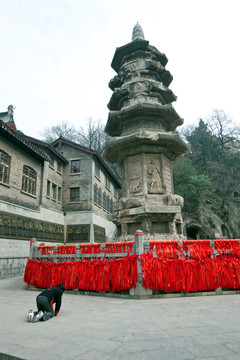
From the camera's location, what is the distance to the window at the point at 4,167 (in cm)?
1457

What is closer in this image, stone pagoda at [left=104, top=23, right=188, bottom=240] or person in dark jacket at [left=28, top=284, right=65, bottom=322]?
person in dark jacket at [left=28, top=284, right=65, bottom=322]

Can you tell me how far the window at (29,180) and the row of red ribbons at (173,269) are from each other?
11.2 m

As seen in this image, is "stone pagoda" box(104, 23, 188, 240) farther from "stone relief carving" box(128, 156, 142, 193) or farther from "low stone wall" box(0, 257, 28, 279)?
"low stone wall" box(0, 257, 28, 279)

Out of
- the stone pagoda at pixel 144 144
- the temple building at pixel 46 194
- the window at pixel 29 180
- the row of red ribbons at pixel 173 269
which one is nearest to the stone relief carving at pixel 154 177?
the stone pagoda at pixel 144 144

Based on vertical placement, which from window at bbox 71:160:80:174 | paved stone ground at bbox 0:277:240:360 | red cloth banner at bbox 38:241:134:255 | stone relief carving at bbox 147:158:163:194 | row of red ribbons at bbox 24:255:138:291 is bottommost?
paved stone ground at bbox 0:277:240:360

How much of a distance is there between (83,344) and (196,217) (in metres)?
27.4

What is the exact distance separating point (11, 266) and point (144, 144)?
33.1 feet

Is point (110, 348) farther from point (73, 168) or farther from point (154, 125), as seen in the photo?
point (73, 168)

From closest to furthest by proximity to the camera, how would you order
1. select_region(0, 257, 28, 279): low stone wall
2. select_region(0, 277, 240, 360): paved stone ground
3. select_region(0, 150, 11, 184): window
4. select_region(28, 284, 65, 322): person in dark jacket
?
select_region(0, 277, 240, 360): paved stone ground
select_region(28, 284, 65, 322): person in dark jacket
select_region(0, 257, 28, 279): low stone wall
select_region(0, 150, 11, 184): window

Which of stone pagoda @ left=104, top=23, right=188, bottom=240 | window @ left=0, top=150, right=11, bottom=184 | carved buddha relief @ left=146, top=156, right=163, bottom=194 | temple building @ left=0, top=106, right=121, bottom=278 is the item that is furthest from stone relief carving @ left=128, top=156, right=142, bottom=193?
window @ left=0, top=150, right=11, bottom=184

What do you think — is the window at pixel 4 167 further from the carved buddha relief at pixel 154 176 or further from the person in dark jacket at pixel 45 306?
the person in dark jacket at pixel 45 306

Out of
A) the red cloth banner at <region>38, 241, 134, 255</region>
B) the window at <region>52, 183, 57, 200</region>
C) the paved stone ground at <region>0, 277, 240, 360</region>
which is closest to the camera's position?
the paved stone ground at <region>0, 277, 240, 360</region>

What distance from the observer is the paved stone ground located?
2750 millimetres

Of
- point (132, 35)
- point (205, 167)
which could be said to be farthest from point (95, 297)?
point (205, 167)
